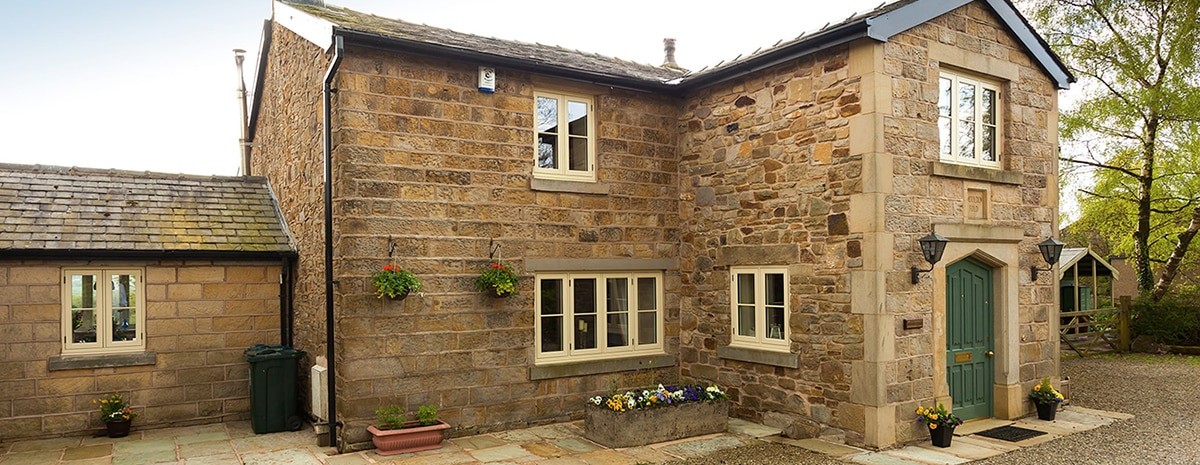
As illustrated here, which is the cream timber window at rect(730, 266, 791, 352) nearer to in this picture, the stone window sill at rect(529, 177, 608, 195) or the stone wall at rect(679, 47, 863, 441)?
the stone wall at rect(679, 47, 863, 441)

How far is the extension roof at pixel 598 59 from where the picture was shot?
8492 mm

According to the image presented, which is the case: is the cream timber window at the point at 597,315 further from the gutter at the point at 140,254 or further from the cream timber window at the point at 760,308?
the gutter at the point at 140,254

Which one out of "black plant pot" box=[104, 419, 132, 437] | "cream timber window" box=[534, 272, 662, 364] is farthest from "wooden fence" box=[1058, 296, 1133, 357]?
"black plant pot" box=[104, 419, 132, 437]

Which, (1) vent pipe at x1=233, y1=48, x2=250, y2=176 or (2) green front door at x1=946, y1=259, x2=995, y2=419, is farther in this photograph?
(1) vent pipe at x1=233, y1=48, x2=250, y2=176

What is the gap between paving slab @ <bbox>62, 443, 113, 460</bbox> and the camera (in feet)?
27.0

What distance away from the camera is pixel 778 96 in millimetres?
9461

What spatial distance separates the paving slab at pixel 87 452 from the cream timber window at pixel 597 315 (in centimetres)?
469

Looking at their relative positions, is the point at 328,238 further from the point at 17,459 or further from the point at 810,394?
the point at 810,394

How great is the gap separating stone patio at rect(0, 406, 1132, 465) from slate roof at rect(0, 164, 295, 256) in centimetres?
222

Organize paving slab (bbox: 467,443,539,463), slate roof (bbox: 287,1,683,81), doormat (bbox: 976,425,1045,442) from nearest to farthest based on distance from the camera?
paving slab (bbox: 467,443,539,463), doormat (bbox: 976,425,1045,442), slate roof (bbox: 287,1,683,81)

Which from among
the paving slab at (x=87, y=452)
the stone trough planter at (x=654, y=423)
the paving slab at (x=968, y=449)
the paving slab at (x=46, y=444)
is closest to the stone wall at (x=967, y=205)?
the paving slab at (x=968, y=449)

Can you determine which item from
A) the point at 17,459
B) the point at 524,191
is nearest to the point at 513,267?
the point at 524,191

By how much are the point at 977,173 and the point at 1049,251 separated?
5.53 feet

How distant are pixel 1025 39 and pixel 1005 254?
2697 mm
